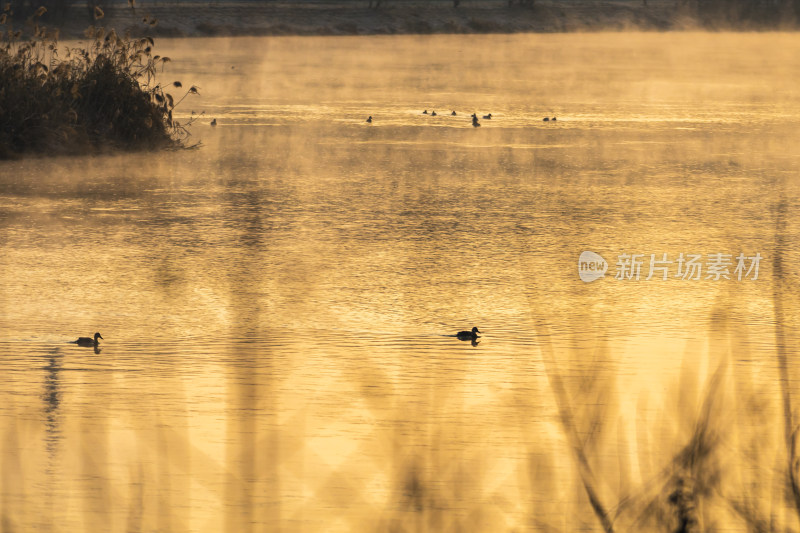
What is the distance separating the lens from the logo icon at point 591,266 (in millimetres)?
8406

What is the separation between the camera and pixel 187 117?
67.6ft

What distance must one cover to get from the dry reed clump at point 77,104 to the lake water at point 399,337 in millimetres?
497

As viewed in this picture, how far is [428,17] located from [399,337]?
6011cm

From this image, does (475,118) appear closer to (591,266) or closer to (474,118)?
(474,118)

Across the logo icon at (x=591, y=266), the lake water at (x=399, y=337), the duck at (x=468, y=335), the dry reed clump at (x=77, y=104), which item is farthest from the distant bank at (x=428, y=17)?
the duck at (x=468, y=335)

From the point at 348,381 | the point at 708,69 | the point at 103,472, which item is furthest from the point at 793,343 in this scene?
the point at 708,69

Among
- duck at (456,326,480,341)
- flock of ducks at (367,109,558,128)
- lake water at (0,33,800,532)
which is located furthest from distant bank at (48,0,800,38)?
duck at (456,326,480,341)

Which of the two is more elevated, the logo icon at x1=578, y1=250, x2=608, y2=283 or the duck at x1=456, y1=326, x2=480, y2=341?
the logo icon at x1=578, y1=250, x2=608, y2=283

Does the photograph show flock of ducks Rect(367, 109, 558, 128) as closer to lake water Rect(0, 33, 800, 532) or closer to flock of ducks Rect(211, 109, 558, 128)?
flock of ducks Rect(211, 109, 558, 128)

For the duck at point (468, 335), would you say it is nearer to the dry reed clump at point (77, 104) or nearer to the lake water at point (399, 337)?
the lake water at point (399, 337)

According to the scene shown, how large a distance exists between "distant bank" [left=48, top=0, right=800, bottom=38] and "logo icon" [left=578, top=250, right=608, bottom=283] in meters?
45.4

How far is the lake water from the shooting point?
4.05 m

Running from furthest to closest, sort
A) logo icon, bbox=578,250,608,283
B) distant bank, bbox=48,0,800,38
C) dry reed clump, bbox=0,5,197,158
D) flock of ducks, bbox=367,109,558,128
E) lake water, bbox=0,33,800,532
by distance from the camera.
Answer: distant bank, bbox=48,0,800,38 < flock of ducks, bbox=367,109,558,128 < dry reed clump, bbox=0,5,197,158 < logo icon, bbox=578,250,608,283 < lake water, bbox=0,33,800,532

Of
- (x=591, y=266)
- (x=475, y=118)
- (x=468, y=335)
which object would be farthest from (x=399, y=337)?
→ (x=475, y=118)
